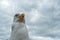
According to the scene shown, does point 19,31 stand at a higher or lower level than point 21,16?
lower

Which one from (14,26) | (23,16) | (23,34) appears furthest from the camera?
(23,16)

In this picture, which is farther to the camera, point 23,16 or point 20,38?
point 23,16

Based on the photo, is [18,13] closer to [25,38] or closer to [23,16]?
[23,16]

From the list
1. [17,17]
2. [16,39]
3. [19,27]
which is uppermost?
[17,17]

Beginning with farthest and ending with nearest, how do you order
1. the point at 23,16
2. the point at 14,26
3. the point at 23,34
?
the point at 23,16 → the point at 14,26 → the point at 23,34

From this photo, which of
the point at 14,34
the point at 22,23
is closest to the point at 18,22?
the point at 22,23

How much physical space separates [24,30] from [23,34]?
14 cm

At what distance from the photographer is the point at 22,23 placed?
520 centimetres

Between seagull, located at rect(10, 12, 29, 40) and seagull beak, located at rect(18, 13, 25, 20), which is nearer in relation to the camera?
seagull, located at rect(10, 12, 29, 40)

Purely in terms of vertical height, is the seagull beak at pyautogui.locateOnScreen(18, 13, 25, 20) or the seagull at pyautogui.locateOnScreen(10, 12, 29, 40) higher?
the seagull beak at pyautogui.locateOnScreen(18, 13, 25, 20)

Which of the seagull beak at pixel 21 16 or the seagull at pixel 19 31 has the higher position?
the seagull beak at pixel 21 16

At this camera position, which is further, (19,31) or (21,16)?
(21,16)

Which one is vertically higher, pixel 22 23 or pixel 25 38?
pixel 22 23

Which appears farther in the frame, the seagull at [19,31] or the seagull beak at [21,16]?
the seagull beak at [21,16]
